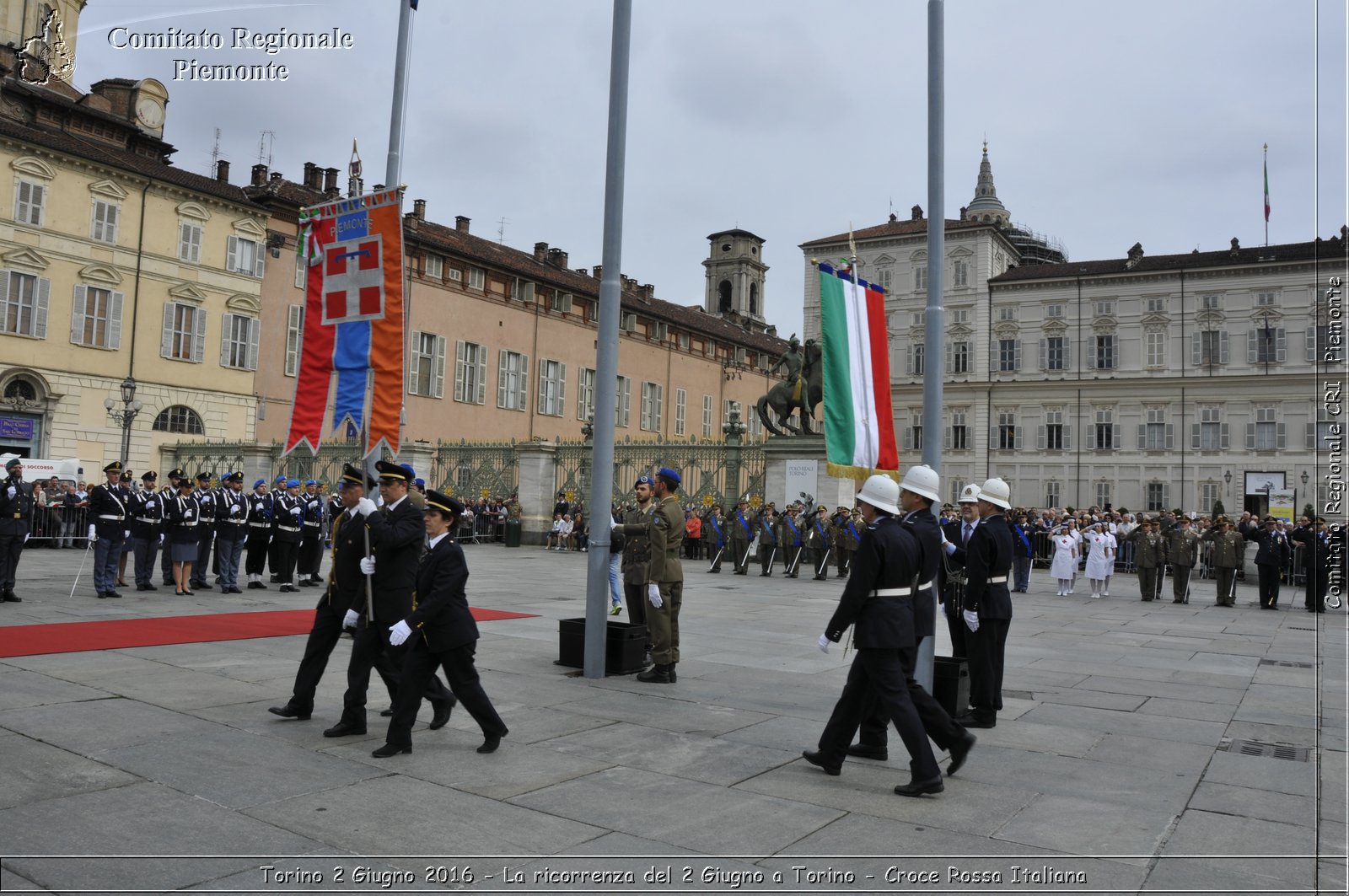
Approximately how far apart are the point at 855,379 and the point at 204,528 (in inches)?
470

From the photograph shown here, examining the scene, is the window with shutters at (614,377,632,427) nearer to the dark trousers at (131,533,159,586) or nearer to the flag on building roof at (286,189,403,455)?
the dark trousers at (131,533,159,586)

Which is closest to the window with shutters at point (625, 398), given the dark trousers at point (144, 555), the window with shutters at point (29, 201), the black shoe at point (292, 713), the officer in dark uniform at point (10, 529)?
the window with shutters at point (29, 201)

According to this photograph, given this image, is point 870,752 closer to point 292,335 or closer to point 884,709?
point 884,709

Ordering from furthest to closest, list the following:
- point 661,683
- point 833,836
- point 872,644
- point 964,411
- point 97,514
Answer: point 964,411 < point 97,514 < point 661,683 < point 872,644 < point 833,836

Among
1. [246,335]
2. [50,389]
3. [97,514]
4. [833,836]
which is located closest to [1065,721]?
[833,836]

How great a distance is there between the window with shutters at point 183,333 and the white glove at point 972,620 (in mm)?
36156

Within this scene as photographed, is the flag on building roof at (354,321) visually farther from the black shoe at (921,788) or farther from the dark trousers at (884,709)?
the black shoe at (921,788)

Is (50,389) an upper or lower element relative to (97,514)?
upper

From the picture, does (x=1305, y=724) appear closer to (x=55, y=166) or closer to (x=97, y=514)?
(x=97, y=514)

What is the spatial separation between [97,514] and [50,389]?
75.7ft

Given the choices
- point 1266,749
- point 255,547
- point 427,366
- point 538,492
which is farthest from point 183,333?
point 1266,749

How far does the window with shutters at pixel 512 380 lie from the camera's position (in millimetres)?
47969

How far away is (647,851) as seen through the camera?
4.58 m

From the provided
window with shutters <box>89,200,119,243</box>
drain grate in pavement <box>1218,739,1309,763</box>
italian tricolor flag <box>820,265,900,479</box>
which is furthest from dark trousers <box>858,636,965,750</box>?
window with shutters <box>89,200,119,243</box>
